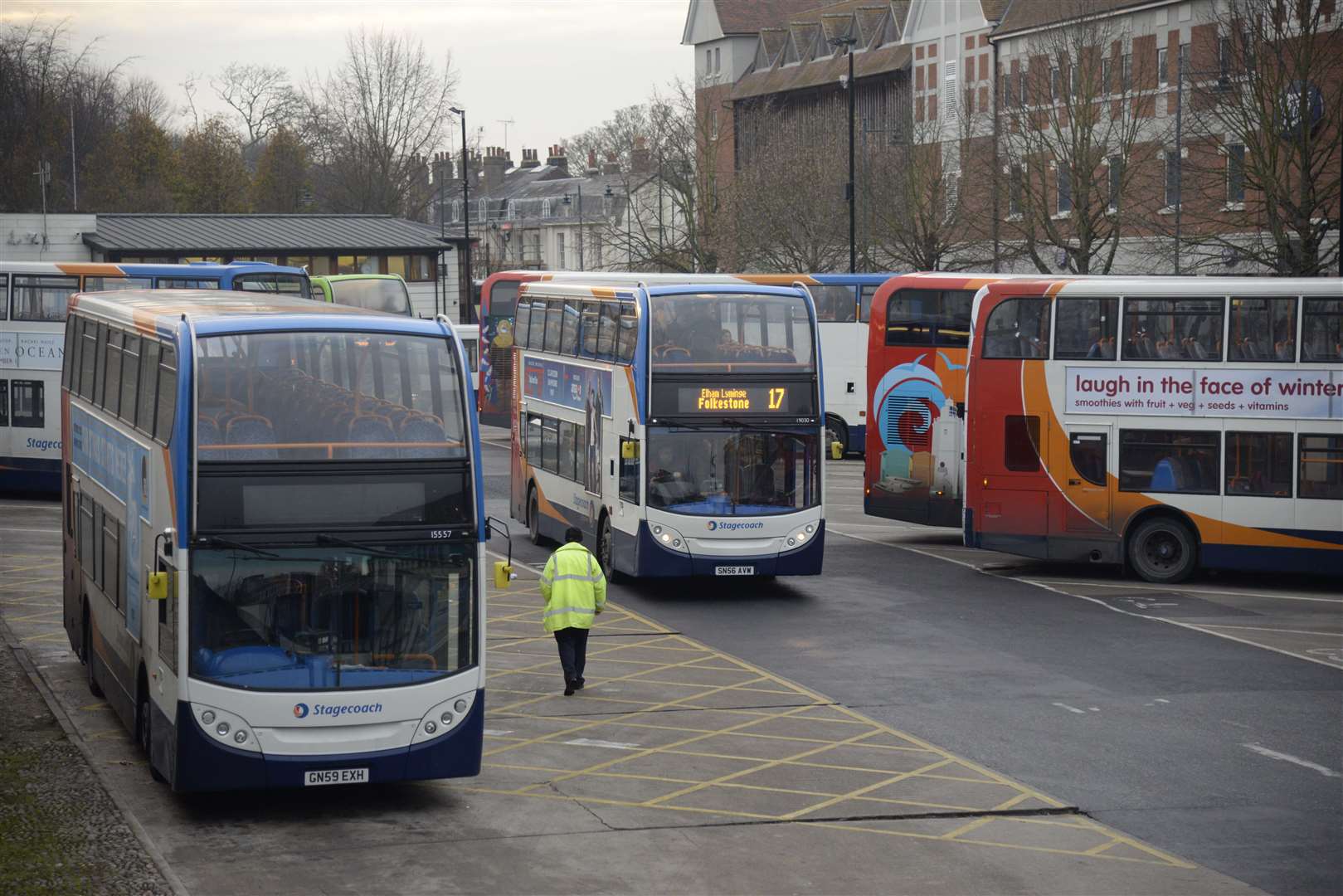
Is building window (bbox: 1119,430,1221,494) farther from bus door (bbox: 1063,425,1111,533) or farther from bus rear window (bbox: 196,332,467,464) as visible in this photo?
bus rear window (bbox: 196,332,467,464)

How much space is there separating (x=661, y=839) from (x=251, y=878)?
273 cm

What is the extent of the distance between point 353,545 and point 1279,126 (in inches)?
1171

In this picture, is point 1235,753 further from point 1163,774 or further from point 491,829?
point 491,829

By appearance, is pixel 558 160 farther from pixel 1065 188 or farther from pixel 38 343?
pixel 38 343

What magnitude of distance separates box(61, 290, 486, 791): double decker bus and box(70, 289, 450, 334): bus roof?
0.04m

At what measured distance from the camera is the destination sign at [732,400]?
70.7 ft

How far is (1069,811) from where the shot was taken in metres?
12.5

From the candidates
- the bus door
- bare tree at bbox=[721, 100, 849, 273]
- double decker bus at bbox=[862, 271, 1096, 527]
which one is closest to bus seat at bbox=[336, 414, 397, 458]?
the bus door

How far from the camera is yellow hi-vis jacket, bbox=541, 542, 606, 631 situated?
16016 millimetres

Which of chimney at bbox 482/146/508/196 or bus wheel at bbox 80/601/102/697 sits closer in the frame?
bus wheel at bbox 80/601/102/697

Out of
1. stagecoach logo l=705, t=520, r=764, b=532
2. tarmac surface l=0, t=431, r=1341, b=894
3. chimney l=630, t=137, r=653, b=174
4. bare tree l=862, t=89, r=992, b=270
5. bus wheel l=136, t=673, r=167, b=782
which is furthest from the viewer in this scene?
chimney l=630, t=137, r=653, b=174

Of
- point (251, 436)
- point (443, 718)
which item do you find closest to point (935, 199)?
point (443, 718)

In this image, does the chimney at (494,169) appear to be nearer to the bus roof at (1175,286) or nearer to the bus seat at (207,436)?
the bus roof at (1175,286)

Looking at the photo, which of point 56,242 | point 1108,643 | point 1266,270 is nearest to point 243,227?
point 56,242
